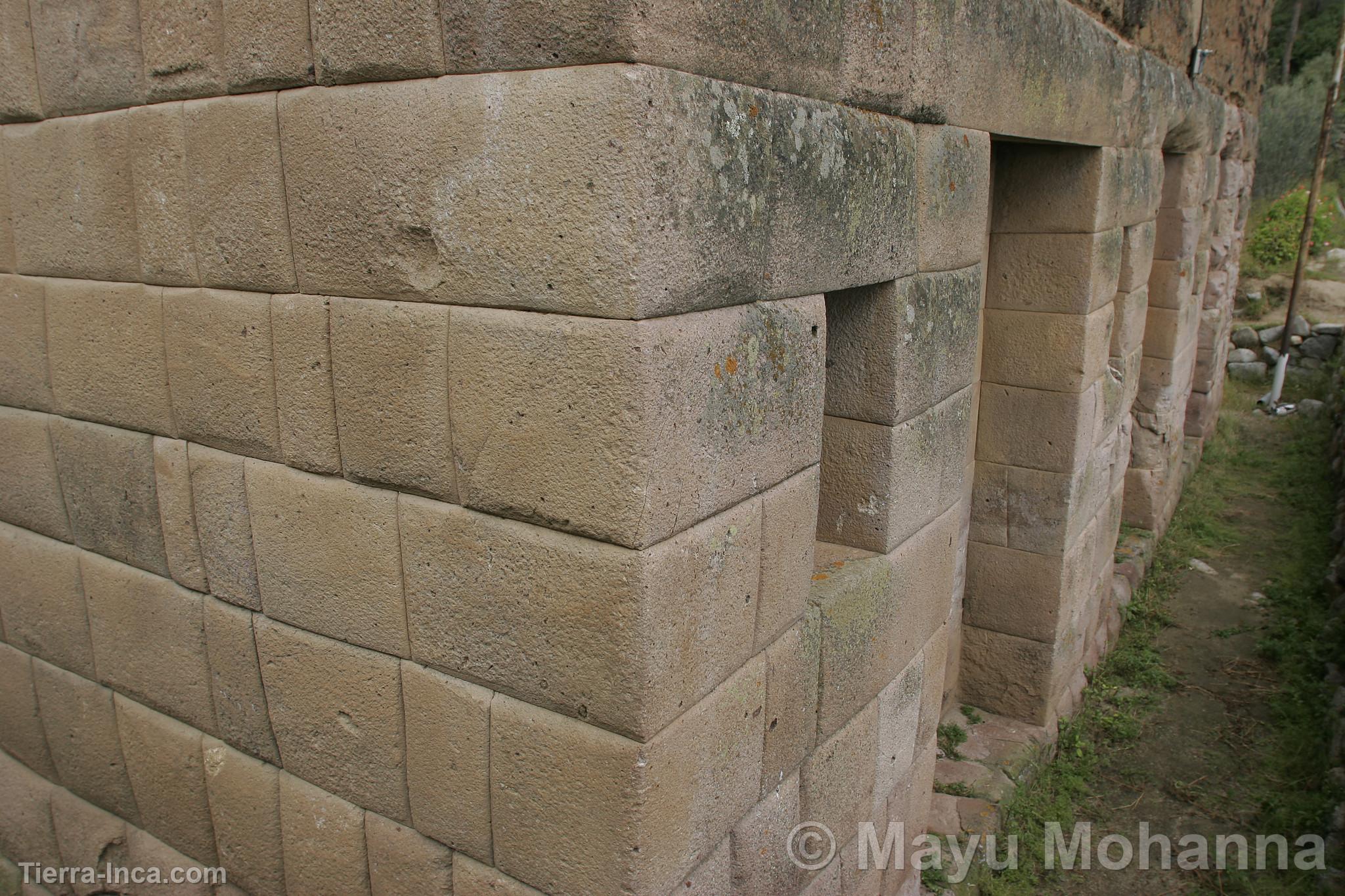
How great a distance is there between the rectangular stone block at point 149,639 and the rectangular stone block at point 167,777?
53mm

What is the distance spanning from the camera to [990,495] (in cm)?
466

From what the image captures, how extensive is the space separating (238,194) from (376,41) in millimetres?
627

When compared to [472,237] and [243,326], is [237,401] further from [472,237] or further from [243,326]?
[472,237]

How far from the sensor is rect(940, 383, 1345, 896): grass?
163 inches

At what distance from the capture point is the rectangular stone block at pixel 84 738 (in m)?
3.04

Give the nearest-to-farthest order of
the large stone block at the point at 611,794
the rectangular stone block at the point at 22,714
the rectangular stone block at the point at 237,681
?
the large stone block at the point at 611,794 → the rectangular stone block at the point at 237,681 → the rectangular stone block at the point at 22,714

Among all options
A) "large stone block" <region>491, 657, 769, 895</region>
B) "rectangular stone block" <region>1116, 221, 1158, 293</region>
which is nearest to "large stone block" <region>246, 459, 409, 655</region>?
"large stone block" <region>491, 657, 769, 895</region>

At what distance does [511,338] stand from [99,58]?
169cm

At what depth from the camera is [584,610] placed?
180 centimetres

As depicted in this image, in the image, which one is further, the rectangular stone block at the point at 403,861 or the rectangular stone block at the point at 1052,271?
the rectangular stone block at the point at 1052,271

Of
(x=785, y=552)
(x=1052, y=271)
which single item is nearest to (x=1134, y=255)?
(x=1052, y=271)

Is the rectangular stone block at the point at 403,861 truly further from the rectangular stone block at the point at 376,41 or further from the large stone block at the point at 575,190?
the rectangular stone block at the point at 376,41

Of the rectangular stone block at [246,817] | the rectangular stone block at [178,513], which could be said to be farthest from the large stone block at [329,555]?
the rectangular stone block at [246,817]

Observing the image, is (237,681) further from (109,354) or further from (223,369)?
(109,354)
